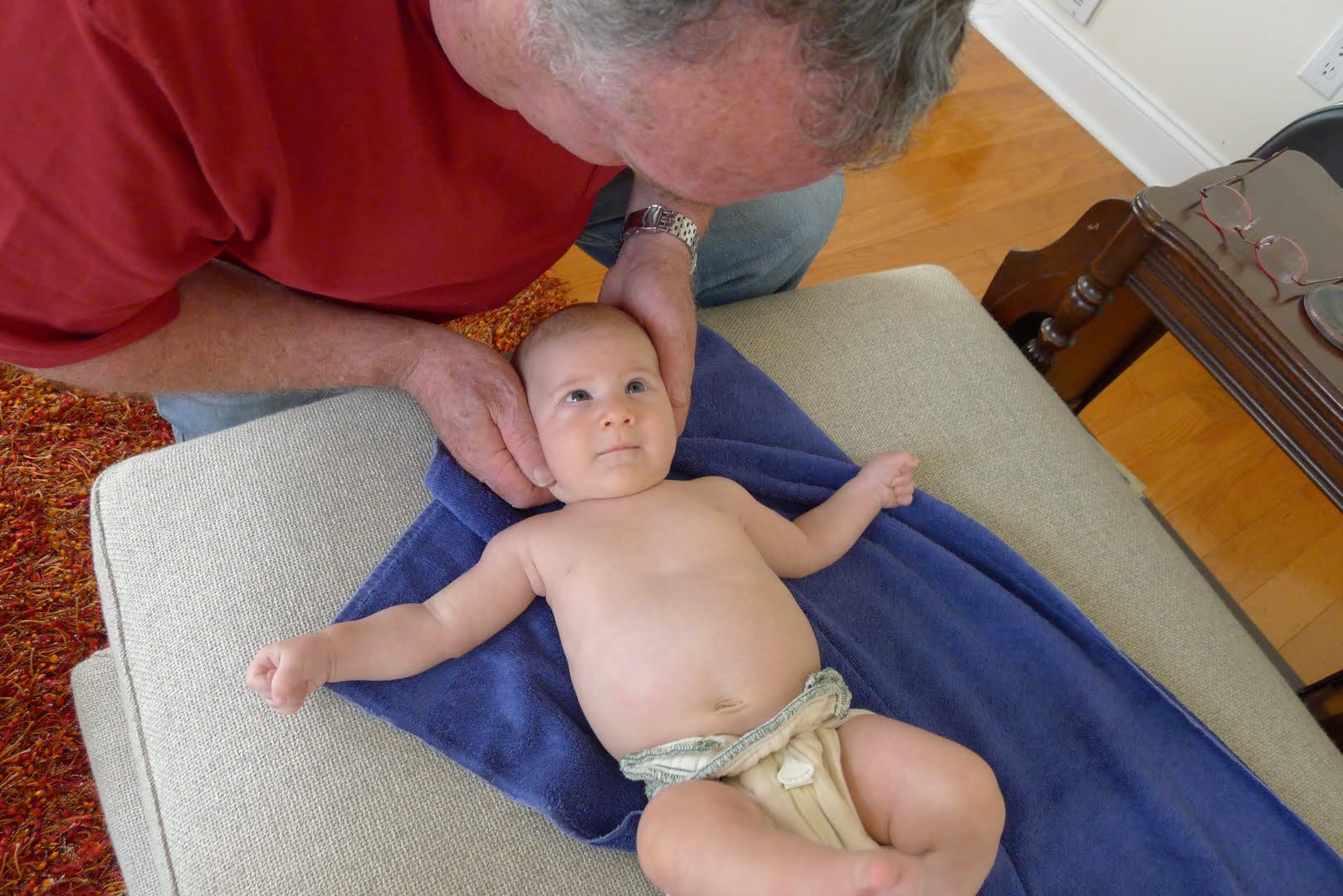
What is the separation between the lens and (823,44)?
0.48 meters

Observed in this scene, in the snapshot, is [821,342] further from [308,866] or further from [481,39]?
[308,866]

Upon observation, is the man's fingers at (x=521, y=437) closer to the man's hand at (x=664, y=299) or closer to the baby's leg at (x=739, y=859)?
the man's hand at (x=664, y=299)

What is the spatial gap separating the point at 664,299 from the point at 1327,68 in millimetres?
1688

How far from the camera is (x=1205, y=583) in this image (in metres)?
1.00

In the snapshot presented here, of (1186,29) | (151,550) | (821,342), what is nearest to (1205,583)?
(821,342)

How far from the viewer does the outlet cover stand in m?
2.11

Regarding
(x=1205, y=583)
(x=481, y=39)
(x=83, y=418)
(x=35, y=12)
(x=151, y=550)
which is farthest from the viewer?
(x=83, y=418)

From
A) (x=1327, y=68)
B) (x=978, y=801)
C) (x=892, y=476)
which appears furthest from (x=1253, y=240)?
(x=1327, y=68)

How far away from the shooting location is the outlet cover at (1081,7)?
2.11 m

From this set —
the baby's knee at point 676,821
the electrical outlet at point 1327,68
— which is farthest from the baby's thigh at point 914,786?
the electrical outlet at point 1327,68

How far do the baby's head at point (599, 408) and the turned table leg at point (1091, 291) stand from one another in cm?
62

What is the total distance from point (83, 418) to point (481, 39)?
4.02 feet

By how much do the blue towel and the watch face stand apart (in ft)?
1.32

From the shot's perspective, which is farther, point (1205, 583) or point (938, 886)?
point (1205, 583)
